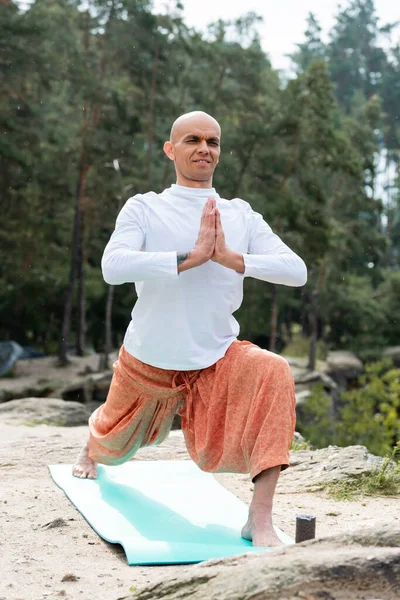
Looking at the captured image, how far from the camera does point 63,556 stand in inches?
129

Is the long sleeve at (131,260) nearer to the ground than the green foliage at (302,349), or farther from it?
farther from it

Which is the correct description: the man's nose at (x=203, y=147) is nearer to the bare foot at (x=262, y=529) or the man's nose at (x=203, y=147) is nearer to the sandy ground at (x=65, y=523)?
the bare foot at (x=262, y=529)

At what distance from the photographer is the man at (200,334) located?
3.35m

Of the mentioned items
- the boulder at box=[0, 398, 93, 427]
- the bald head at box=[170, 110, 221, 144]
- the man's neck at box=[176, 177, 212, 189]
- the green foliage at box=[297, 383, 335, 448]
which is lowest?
the green foliage at box=[297, 383, 335, 448]

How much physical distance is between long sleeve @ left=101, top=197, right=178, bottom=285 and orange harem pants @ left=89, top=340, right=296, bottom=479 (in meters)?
0.49

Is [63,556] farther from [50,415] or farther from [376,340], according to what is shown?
[376,340]

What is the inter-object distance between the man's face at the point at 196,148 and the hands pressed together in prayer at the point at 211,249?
0.96ft

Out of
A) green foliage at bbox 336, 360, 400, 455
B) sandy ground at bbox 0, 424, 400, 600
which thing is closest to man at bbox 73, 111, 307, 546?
sandy ground at bbox 0, 424, 400, 600

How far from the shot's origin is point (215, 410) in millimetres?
3520

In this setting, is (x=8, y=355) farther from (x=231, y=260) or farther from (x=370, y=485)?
(x=231, y=260)

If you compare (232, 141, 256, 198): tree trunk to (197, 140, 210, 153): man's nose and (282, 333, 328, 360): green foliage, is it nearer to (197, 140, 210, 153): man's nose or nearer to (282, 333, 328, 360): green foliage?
(282, 333, 328, 360): green foliage

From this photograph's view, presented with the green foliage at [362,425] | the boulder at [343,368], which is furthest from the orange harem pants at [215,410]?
the boulder at [343,368]

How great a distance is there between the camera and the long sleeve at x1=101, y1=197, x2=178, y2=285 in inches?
133

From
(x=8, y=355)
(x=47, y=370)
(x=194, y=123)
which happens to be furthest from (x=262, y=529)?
(x=8, y=355)
